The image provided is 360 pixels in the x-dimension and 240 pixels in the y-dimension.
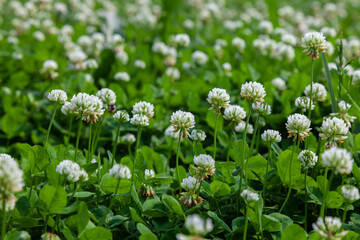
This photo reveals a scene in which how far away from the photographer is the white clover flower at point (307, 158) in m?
1.71

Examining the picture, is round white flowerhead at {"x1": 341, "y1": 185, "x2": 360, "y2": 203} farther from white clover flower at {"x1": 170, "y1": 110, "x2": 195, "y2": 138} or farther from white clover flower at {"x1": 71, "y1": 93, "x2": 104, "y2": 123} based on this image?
white clover flower at {"x1": 71, "y1": 93, "x2": 104, "y2": 123}

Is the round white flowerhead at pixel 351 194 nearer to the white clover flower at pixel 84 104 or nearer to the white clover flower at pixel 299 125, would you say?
the white clover flower at pixel 299 125

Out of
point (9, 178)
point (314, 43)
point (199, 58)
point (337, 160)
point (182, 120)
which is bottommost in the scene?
point (9, 178)

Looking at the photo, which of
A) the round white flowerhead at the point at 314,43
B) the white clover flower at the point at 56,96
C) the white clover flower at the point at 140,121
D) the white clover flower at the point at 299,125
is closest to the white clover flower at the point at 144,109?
the white clover flower at the point at 140,121

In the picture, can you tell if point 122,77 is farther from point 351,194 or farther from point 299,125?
point 351,194

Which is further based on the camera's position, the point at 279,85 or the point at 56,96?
the point at 279,85

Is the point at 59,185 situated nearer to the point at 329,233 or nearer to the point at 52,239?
the point at 52,239

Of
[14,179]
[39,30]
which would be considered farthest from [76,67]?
[14,179]

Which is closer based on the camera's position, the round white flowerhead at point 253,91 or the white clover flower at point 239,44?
the round white flowerhead at point 253,91

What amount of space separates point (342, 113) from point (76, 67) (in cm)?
201

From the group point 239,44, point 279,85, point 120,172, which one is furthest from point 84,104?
point 239,44

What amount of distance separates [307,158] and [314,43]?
1.49 ft

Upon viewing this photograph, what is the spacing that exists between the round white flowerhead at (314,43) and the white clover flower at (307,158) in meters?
0.38

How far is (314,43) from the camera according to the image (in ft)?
5.87
